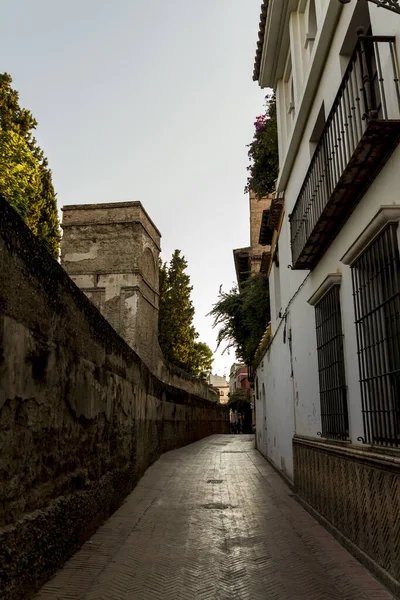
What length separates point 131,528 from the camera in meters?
5.93

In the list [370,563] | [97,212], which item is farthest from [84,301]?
[97,212]

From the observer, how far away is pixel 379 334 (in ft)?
14.9

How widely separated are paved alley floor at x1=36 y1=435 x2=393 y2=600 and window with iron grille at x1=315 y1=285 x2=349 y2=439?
120cm

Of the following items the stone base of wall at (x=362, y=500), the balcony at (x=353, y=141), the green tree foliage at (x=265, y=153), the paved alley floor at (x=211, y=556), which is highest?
the green tree foliage at (x=265, y=153)

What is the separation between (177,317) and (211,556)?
30785 mm

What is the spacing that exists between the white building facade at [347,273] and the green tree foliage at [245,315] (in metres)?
7.12

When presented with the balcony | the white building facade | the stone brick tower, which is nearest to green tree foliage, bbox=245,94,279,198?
the white building facade

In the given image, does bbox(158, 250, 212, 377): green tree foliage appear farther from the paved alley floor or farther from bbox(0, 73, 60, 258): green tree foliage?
the paved alley floor

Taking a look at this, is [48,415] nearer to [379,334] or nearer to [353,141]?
[379,334]

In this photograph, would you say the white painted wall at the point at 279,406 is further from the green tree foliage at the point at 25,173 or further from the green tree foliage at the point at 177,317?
the green tree foliage at the point at 177,317

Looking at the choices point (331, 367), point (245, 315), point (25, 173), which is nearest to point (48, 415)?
point (331, 367)

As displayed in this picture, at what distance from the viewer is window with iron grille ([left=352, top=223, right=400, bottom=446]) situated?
411cm

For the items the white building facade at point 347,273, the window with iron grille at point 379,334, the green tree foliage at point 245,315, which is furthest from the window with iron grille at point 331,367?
the green tree foliage at point 245,315

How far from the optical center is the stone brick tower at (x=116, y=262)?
26422mm
